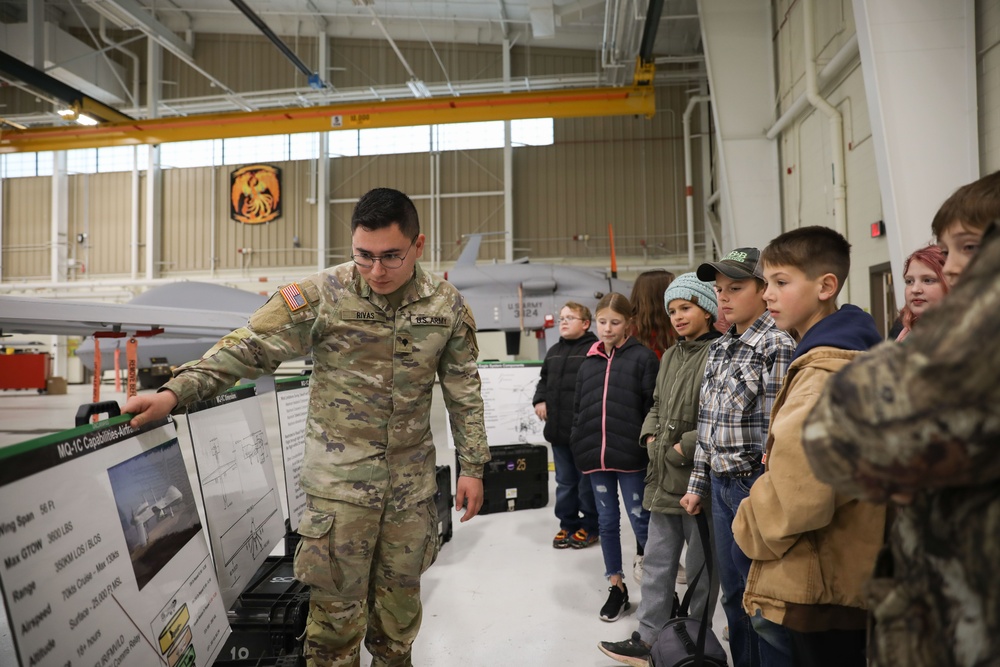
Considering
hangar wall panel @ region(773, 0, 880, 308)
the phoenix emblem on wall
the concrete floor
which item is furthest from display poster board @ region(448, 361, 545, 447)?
the phoenix emblem on wall

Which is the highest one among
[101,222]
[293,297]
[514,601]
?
[101,222]

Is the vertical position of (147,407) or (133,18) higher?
(133,18)

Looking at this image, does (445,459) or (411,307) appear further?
(445,459)

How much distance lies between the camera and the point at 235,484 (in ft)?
6.93

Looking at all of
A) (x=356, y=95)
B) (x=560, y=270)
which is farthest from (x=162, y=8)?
(x=560, y=270)

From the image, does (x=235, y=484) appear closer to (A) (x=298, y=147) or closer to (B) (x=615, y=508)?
(B) (x=615, y=508)

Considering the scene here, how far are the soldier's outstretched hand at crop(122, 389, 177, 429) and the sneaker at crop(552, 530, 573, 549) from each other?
2898 mm

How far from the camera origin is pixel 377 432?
1904mm

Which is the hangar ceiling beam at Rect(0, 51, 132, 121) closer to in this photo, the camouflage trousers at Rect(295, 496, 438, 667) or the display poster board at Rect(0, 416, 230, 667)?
the display poster board at Rect(0, 416, 230, 667)

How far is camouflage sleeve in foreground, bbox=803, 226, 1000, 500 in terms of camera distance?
555 millimetres

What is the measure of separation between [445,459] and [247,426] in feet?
13.9

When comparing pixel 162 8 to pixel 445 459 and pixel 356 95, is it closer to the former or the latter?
pixel 356 95

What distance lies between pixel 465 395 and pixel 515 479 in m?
2.74

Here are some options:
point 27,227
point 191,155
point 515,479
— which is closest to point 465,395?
point 515,479
